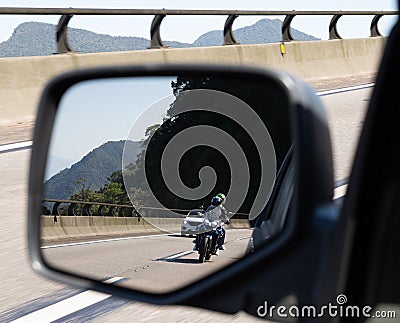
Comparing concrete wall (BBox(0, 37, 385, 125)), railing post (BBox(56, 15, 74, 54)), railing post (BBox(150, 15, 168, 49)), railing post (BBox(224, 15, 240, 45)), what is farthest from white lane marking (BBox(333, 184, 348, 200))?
railing post (BBox(224, 15, 240, 45))

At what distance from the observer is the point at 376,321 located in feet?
6.35

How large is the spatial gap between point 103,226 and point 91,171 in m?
0.18

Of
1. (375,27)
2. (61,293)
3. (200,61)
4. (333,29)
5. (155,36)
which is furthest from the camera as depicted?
(375,27)

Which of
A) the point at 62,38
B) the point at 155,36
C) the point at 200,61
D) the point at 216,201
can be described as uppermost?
the point at 155,36

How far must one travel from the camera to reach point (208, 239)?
2.35 meters

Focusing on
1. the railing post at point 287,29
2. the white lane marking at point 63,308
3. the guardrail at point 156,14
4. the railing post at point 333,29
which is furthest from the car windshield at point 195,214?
the railing post at point 333,29

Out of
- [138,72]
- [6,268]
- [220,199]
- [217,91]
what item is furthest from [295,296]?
[6,268]

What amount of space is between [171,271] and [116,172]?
38 cm

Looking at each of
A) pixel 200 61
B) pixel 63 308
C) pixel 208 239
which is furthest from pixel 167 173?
pixel 200 61

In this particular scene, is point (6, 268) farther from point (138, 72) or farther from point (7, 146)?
point (7, 146)

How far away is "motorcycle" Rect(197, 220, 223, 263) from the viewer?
2.31 metres

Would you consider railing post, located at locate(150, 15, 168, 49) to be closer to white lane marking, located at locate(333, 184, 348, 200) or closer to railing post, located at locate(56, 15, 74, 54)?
railing post, located at locate(56, 15, 74, 54)

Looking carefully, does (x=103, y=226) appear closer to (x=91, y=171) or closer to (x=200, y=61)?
(x=91, y=171)

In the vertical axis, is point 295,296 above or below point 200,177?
below
